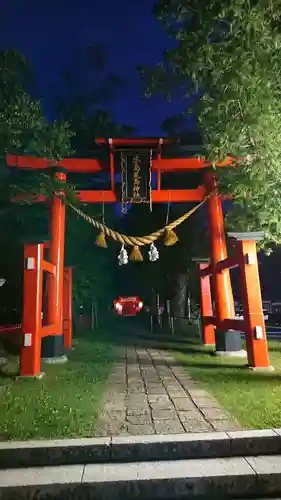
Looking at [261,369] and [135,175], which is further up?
[135,175]

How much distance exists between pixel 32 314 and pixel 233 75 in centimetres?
626

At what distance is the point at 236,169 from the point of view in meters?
8.99

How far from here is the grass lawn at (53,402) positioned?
4426mm

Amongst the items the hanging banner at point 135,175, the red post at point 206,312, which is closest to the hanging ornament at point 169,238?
Answer: the hanging banner at point 135,175

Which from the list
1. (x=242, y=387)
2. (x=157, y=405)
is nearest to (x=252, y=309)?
(x=242, y=387)

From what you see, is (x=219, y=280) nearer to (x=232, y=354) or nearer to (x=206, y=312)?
(x=232, y=354)

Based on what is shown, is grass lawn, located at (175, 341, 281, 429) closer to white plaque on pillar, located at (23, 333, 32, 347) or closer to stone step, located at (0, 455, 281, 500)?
stone step, located at (0, 455, 281, 500)

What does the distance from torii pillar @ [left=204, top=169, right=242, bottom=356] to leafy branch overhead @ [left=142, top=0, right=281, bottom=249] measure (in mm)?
3307

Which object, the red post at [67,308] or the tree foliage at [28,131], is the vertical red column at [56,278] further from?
the red post at [67,308]

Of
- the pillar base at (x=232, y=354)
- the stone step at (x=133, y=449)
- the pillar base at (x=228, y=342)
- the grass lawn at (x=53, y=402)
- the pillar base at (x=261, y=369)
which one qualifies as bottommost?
the stone step at (x=133, y=449)

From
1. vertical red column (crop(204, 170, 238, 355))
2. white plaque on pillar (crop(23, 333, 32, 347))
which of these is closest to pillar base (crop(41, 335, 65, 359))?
white plaque on pillar (crop(23, 333, 32, 347))

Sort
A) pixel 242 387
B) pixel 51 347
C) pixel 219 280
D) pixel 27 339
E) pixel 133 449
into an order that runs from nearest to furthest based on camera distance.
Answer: pixel 133 449, pixel 242 387, pixel 27 339, pixel 51 347, pixel 219 280

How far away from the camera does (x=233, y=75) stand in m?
5.90

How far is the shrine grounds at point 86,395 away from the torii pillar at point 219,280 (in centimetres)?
73
